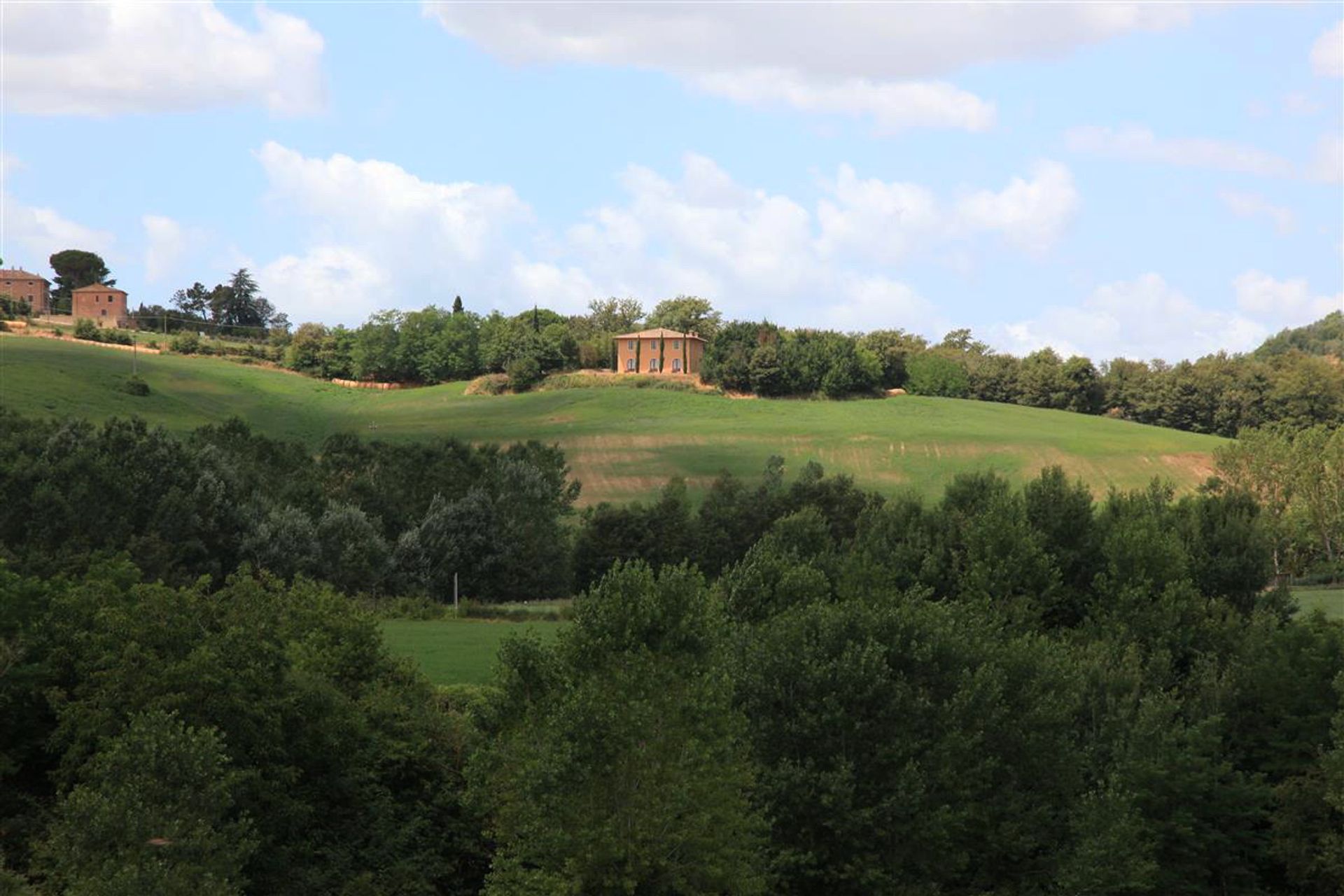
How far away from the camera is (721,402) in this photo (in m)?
166

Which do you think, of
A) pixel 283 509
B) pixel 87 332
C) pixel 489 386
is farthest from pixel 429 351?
pixel 283 509

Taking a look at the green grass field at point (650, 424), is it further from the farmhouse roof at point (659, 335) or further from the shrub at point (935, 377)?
the farmhouse roof at point (659, 335)

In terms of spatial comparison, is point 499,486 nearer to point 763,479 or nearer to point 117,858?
point 763,479

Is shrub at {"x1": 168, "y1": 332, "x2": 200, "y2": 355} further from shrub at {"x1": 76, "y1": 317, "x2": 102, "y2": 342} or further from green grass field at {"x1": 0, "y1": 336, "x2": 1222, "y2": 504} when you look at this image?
green grass field at {"x1": 0, "y1": 336, "x2": 1222, "y2": 504}

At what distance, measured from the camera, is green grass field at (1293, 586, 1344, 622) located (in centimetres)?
7450

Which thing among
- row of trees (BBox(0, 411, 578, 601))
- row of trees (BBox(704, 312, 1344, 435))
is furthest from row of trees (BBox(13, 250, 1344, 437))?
row of trees (BBox(0, 411, 578, 601))

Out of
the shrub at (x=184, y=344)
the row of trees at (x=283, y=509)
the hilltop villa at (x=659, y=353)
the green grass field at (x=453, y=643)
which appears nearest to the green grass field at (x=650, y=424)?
the shrub at (x=184, y=344)

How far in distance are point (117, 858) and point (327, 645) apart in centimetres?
1570

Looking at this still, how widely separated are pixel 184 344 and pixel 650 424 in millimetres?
69031

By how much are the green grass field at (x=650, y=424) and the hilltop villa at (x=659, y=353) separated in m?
14.0

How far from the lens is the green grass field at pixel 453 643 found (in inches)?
2331

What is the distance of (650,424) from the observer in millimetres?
154250

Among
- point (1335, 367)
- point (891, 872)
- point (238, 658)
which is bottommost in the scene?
point (891, 872)

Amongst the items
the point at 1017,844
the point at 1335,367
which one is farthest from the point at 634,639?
the point at 1335,367
